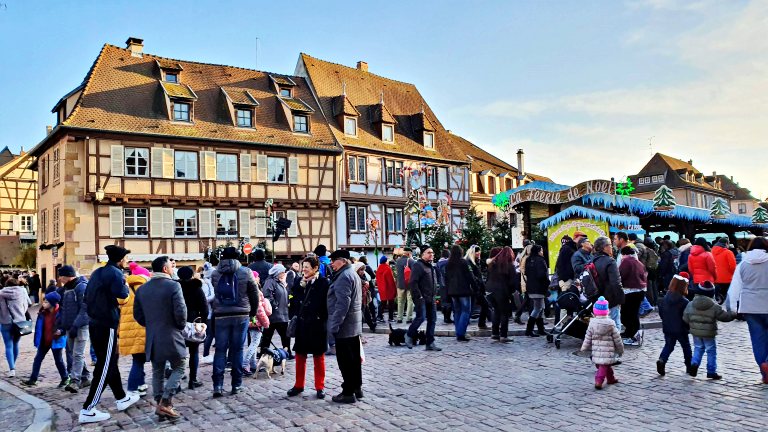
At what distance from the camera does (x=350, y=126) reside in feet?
125

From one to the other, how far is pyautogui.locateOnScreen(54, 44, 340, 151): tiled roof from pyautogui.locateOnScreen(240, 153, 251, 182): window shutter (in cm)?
83

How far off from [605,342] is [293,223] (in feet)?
88.4

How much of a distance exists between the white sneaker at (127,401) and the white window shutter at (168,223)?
23398 mm

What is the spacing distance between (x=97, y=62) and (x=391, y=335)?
25198 millimetres

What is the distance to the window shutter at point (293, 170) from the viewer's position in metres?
34.0

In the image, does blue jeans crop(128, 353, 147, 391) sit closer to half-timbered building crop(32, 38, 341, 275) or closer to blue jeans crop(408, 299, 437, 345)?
blue jeans crop(408, 299, 437, 345)

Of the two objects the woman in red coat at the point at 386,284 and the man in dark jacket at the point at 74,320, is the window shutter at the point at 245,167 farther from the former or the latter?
the man in dark jacket at the point at 74,320

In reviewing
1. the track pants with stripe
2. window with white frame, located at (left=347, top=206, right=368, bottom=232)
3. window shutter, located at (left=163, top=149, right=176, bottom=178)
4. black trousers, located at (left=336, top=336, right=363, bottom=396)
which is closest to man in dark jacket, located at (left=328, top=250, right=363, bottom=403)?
black trousers, located at (left=336, top=336, right=363, bottom=396)

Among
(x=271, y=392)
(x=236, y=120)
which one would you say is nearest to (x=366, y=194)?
(x=236, y=120)

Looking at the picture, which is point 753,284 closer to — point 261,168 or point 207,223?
point 207,223

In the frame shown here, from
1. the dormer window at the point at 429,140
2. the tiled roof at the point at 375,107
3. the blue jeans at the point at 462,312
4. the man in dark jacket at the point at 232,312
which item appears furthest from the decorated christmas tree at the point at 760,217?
the man in dark jacket at the point at 232,312

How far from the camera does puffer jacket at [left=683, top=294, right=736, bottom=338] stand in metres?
8.12

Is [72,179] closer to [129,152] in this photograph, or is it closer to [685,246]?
[129,152]

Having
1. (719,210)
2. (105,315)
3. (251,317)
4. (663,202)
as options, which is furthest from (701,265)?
(719,210)
